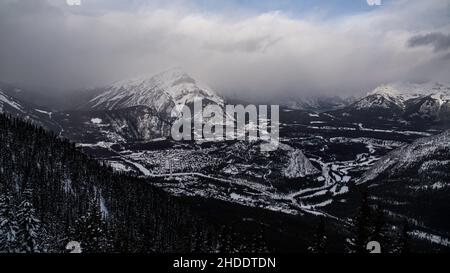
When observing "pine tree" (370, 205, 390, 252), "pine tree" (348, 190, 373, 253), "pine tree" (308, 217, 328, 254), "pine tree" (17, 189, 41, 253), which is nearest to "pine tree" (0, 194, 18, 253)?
"pine tree" (17, 189, 41, 253)

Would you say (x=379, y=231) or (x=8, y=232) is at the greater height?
(x=379, y=231)

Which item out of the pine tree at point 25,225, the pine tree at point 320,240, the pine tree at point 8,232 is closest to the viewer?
the pine tree at point 320,240

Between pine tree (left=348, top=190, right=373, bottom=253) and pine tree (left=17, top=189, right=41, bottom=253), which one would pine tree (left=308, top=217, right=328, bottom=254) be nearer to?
pine tree (left=348, top=190, right=373, bottom=253)

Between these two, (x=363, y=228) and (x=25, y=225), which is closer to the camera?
(x=363, y=228)

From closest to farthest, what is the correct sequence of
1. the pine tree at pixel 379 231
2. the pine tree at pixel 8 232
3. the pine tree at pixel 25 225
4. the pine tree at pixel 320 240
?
the pine tree at pixel 379 231, the pine tree at pixel 320 240, the pine tree at pixel 25 225, the pine tree at pixel 8 232

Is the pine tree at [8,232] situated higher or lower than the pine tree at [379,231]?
lower

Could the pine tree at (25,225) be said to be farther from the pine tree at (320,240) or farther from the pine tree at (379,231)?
the pine tree at (379,231)

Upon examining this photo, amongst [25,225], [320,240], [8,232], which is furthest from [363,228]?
[8,232]

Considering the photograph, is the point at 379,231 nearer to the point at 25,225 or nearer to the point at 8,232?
the point at 25,225

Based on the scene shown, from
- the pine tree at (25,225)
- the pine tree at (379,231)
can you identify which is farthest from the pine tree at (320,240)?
the pine tree at (25,225)

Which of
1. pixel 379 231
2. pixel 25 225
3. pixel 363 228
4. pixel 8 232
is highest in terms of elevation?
pixel 363 228
